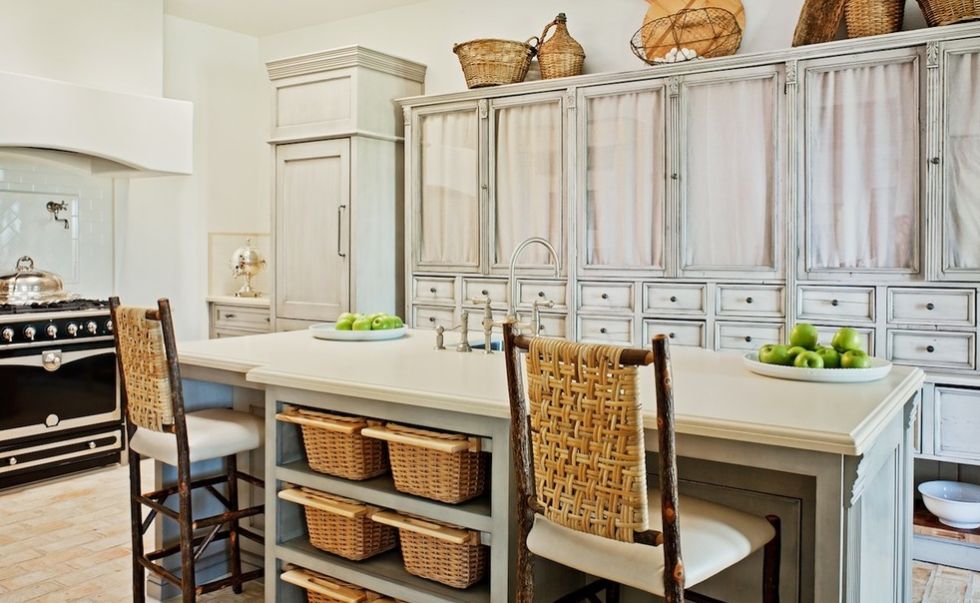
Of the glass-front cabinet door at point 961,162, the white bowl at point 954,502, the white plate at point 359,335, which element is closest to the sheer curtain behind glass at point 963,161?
the glass-front cabinet door at point 961,162

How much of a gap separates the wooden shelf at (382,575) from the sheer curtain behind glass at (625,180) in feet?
7.38

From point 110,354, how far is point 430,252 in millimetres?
1947

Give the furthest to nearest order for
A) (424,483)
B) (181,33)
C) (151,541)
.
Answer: (181,33) < (151,541) < (424,483)

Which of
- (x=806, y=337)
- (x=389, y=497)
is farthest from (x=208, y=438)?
(x=806, y=337)

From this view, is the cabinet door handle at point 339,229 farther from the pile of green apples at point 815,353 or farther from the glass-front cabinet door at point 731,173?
Answer: the pile of green apples at point 815,353

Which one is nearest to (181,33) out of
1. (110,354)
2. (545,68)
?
(110,354)

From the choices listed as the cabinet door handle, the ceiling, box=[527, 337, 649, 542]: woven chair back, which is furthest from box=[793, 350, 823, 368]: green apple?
the ceiling

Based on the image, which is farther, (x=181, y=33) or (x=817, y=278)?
(x=181, y=33)

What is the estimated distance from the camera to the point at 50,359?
417 centimetres

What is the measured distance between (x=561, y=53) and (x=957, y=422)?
271 centimetres

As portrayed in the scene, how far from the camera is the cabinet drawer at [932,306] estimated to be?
10.6 ft

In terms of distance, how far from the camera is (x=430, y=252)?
4.78m

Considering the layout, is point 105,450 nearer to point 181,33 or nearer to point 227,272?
point 227,272

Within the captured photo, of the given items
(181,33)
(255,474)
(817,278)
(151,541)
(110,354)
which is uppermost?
(181,33)
